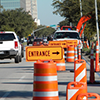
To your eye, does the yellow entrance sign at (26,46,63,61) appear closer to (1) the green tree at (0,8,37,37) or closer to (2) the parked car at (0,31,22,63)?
(2) the parked car at (0,31,22,63)

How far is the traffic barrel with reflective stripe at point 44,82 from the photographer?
713 cm

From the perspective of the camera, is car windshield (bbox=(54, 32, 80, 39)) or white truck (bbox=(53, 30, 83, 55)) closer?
white truck (bbox=(53, 30, 83, 55))

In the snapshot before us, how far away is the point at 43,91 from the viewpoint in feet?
23.5

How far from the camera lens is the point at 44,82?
23.5 ft

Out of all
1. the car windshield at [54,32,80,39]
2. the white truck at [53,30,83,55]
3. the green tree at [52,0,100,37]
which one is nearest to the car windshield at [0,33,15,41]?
the white truck at [53,30,83,55]

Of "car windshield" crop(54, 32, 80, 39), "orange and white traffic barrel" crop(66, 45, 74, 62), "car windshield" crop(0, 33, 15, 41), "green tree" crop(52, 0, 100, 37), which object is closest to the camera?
"car windshield" crop(0, 33, 15, 41)

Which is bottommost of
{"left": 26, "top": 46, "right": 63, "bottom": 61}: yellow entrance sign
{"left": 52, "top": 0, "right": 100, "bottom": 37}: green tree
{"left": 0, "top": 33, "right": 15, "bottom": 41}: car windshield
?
{"left": 26, "top": 46, "right": 63, "bottom": 61}: yellow entrance sign

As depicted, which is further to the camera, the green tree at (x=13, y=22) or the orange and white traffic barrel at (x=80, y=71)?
the green tree at (x=13, y=22)

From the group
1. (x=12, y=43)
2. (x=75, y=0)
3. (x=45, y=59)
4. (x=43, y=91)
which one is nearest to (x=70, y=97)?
(x=43, y=91)

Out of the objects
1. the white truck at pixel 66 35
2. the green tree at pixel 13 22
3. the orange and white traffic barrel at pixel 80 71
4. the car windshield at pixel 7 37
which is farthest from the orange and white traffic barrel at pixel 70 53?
the green tree at pixel 13 22

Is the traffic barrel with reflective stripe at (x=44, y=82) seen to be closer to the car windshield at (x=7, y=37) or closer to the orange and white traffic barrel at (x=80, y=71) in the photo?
the orange and white traffic barrel at (x=80, y=71)

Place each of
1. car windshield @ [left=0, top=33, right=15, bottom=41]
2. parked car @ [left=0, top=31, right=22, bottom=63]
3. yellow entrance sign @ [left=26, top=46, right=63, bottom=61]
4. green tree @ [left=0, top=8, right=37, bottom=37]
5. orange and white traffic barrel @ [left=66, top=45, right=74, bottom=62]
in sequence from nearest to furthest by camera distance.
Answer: yellow entrance sign @ [left=26, top=46, right=63, bottom=61] → parked car @ [left=0, top=31, right=22, bottom=63] → car windshield @ [left=0, top=33, right=15, bottom=41] → orange and white traffic barrel @ [left=66, top=45, right=74, bottom=62] → green tree @ [left=0, top=8, right=37, bottom=37]

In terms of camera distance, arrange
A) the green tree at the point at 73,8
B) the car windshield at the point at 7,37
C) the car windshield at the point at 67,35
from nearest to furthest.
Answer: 1. the car windshield at the point at 7,37
2. the car windshield at the point at 67,35
3. the green tree at the point at 73,8

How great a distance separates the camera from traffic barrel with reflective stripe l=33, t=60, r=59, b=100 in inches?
281
